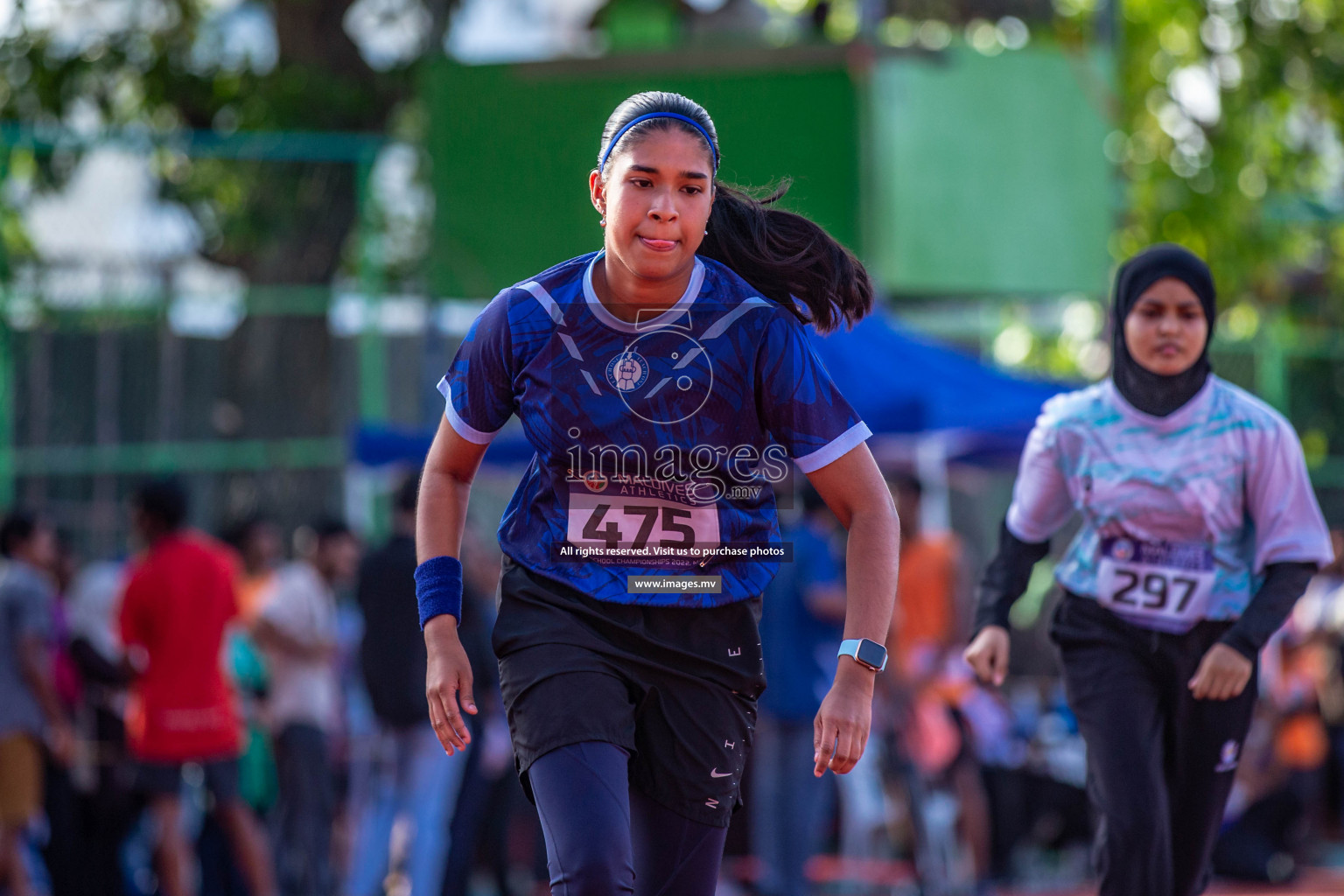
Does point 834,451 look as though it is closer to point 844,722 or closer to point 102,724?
point 844,722

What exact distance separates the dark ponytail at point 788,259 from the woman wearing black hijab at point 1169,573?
1.40 metres

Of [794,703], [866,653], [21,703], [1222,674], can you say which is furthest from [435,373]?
[866,653]

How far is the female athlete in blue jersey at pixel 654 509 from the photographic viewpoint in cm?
356

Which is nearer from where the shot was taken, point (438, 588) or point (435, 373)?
point (438, 588)

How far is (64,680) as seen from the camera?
902 cm

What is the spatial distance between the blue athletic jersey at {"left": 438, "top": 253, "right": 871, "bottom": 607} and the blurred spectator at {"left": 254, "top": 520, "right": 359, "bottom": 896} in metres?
5.18

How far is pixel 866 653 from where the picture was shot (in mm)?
3518

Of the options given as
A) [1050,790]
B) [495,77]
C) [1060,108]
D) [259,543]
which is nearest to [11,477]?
[259,543]

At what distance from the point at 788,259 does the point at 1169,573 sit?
5.53ft

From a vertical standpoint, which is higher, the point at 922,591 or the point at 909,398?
the point at 909,398

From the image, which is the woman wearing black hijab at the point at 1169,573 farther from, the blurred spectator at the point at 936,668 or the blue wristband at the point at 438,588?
the blurred spectator at the point at 936,668

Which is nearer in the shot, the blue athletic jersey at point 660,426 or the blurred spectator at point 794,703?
the blue athletic jersey at point 660,426

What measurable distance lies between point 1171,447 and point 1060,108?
848 cm

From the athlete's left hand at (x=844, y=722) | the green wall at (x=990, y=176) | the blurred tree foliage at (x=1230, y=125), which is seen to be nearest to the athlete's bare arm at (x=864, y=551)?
the athlete's left hand at (x=844, y=722)
